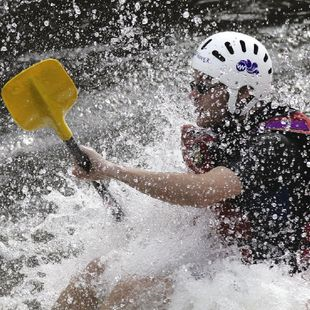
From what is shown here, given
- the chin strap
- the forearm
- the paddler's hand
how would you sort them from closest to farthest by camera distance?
1. the forearm
2. the paddler's hand
3. the chin strap

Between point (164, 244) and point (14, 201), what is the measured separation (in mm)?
1634

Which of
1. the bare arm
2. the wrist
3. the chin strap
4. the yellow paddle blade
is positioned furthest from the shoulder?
the yellow paddle blade

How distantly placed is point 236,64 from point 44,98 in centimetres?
91

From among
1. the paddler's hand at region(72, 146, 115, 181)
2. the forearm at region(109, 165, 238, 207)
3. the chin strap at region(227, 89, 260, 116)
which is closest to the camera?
the forearm at region(109, 165, 238, 207)

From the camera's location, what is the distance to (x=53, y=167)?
206 inches

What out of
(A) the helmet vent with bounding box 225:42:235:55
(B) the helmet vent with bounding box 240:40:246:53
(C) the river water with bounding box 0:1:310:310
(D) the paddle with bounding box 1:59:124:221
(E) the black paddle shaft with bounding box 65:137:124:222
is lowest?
(C) the river water with bounding box 0:1:310:310

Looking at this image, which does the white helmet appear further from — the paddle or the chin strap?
the paddle

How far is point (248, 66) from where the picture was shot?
129 inches

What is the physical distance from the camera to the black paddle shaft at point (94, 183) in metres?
3.05

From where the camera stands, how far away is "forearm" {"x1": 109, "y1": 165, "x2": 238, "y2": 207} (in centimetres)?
292

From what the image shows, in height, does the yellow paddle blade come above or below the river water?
above

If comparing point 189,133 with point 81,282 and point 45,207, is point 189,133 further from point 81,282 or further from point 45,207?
point 45,207

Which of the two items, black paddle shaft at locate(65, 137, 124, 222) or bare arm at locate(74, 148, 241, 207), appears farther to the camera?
black paddle shaft at locate(65, 137, 124, 222)

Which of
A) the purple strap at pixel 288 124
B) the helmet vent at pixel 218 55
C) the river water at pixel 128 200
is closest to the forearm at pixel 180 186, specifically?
the purple strap at pixel 288 124
